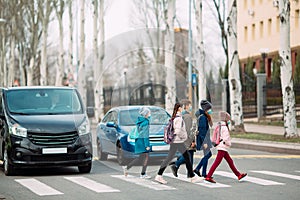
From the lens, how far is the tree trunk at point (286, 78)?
2634cm

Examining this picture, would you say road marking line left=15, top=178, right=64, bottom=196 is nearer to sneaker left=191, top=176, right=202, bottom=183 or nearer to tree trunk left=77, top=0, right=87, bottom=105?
sneaker left=191, top=176, right=202, bottom=183

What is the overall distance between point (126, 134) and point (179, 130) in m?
3.86

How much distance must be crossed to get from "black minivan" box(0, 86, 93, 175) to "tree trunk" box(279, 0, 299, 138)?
11.1 metres

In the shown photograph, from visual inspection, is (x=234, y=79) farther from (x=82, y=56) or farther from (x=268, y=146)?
(x=82, y=56)

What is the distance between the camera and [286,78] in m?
26.7

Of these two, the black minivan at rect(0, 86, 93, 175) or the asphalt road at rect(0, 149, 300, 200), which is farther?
the black minivan at rect(0, 86, 93, 175)

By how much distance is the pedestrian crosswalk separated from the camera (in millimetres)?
13734

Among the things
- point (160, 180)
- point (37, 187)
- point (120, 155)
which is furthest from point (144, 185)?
point (120, 155)

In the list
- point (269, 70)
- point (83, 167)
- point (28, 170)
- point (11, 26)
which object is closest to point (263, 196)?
point (83, 167)

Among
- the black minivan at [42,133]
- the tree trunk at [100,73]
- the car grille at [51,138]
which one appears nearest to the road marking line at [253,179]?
the black minivan at [42,133]

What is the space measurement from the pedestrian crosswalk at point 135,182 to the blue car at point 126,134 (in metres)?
1.65

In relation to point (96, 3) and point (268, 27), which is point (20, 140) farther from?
point (268, 27)

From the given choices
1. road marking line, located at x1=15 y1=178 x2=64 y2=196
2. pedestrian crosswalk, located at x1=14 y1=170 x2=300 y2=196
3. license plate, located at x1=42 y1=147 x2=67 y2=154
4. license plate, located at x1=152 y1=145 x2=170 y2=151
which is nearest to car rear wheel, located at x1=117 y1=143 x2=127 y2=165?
license plate, located at x1=152 y1=145 x2=170 y2=151

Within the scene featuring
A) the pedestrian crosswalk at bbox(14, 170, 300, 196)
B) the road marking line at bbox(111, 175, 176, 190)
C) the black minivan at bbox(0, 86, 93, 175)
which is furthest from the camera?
the black minivan at bbox(0, 86, 93, 175)
